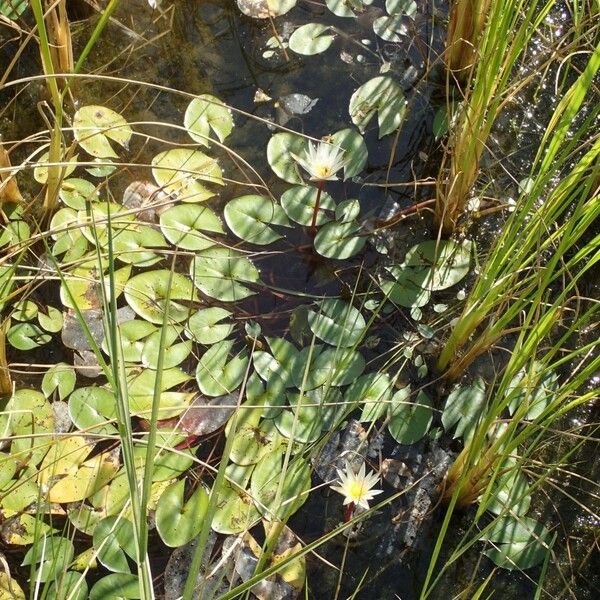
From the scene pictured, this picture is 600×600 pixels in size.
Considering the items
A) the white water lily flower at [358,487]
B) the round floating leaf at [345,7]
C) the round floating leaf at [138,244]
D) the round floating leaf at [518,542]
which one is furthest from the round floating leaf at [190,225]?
the round floating leaf at [518,542]

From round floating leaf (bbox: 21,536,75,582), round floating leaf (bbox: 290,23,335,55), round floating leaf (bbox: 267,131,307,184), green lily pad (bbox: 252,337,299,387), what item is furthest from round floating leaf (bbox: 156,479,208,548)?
round floating leaf (bbox: 290,23,335,55)

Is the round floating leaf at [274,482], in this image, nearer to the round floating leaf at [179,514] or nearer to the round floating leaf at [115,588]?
the round floating leaf at [179,514]

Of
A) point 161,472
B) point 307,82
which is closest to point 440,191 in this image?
point 307,82

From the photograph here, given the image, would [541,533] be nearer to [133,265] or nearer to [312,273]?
[312,273]

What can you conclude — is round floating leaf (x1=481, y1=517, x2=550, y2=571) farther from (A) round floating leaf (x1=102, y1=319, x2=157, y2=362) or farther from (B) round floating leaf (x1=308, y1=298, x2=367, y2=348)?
(A) round floating leaf (x1=102, y1=319, x2=157, y2=362)

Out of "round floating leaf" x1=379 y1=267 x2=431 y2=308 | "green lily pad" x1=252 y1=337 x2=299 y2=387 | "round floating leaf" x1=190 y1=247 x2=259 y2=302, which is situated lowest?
"green lily pad" x1=252 y1=337 x2=299 y2=387

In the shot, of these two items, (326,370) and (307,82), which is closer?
(326,370)
